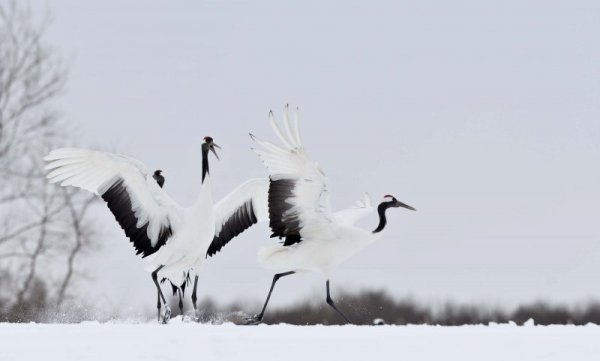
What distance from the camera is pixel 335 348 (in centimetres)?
989

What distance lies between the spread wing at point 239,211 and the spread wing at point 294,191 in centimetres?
165

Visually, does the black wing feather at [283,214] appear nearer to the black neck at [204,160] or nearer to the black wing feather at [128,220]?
the black neck at [204,160]

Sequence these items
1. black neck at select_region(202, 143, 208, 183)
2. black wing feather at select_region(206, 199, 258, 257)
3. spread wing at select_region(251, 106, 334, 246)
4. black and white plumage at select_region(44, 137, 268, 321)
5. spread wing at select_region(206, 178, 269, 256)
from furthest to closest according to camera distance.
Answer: black wing feather at select_region(206, 199, 258, 257) → spread wing at select_region(206, 178, 269, 256) → black neck at select_region(202, 143, 208, 183) → black and white plumage at select_region(44, 137, 268, 321) → spread wing at select_region(251, 106, 334, 246)

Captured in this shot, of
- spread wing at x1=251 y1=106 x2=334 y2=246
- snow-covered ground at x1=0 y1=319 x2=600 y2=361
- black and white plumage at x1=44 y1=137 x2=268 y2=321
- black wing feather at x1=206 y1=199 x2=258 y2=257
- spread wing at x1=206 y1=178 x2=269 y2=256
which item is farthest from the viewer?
black wing feather at x1=206 y1=199 x2=258 y2=257

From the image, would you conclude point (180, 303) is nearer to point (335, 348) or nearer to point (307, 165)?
point (307, 165)

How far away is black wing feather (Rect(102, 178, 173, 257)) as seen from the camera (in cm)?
1331

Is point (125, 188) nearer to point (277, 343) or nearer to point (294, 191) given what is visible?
point (294, 191)

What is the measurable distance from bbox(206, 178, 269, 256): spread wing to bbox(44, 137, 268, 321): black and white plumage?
0.95 metres

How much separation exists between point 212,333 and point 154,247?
12.4ft

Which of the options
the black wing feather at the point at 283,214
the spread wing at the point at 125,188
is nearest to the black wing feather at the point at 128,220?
the spread wing at the point at 125,188

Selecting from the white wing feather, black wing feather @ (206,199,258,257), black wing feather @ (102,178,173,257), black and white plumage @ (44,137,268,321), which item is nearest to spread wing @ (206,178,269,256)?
black wing feather @ (206,199,258,257)

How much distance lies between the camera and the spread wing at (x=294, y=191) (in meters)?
12.0

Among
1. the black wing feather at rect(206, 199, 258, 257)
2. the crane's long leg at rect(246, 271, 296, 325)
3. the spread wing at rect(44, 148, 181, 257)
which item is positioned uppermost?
the spread wing at rect(44, 148, 181, 257)

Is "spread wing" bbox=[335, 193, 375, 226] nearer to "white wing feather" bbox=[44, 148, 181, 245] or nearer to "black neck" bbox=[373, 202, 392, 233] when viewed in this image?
"black neck" bbox=[373, 202, 392, 233]
